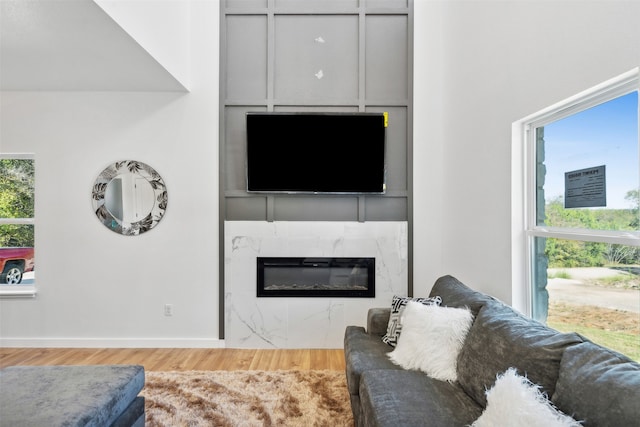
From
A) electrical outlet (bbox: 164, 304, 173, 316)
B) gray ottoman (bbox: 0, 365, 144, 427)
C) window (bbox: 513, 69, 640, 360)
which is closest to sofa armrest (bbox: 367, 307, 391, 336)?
window (bbox: 513, 69, 640, 360)

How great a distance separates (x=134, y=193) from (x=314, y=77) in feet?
7.05

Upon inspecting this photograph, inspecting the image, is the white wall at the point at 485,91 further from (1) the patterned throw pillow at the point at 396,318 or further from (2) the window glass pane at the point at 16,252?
(2) the window glass pane at the point at 16,252

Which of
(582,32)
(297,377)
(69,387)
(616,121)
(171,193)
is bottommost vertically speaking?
(297,377)

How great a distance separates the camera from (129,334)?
3.61 m

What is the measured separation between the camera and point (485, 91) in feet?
9.04

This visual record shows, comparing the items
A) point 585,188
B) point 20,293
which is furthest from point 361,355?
point 20,293

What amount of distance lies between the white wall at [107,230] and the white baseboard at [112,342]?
1cm

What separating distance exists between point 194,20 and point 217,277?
258 centimetres

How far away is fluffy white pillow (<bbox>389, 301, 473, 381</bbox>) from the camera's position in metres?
1.98

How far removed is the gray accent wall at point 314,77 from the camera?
362 centimetres

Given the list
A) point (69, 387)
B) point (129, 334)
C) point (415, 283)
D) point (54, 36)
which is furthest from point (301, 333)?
point (54, 36)

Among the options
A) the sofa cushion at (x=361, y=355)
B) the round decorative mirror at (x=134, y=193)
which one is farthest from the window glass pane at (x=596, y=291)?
the round decorative mirror at (x=134, y=193)

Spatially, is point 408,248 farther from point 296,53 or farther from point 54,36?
point 54,36

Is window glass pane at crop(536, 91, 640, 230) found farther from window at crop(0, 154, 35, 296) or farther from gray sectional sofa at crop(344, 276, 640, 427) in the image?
window at crop(0, 154, 35, 296)
